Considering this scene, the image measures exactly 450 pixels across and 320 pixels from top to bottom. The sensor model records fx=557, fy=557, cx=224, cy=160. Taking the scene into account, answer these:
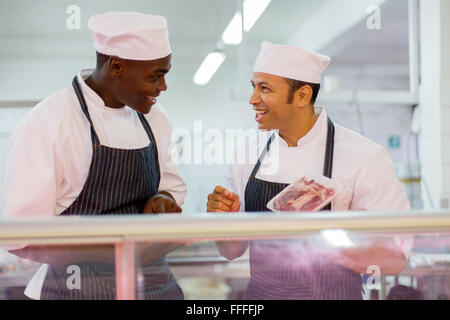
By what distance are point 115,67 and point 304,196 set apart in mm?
693

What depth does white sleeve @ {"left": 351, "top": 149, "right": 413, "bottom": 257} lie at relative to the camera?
167 cm

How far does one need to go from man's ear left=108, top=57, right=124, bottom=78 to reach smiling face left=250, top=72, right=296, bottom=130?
52 cm

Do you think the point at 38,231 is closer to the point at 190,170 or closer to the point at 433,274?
the point at 433,274

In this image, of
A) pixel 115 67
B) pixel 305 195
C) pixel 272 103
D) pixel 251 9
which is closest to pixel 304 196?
pixel 305 195

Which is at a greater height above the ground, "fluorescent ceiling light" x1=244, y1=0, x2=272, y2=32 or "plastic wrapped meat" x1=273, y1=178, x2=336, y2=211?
"fluorescent ceiling light" x1=244, y1=0, x2=272, y2=32

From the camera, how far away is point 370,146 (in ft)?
5.92

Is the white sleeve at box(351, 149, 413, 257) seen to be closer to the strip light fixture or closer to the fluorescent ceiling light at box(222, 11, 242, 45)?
the strip light fixture

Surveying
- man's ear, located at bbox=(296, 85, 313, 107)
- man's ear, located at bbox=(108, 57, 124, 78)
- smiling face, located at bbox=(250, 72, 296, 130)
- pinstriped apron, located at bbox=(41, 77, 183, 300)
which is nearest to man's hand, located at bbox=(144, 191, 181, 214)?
pinstriped apron, located at bbox=(41, 77, 183, 300)

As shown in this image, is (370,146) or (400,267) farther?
(370,146)

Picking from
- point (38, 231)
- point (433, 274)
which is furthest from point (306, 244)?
point (38, 231)

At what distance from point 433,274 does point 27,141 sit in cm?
107

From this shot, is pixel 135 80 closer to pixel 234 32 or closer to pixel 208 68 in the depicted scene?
pixel 234 32
